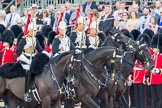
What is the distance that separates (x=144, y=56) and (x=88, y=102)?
6.17 feet

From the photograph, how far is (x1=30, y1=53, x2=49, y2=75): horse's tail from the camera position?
17.3m

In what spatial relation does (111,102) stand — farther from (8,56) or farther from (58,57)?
(8,56)

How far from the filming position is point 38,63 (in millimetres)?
17344

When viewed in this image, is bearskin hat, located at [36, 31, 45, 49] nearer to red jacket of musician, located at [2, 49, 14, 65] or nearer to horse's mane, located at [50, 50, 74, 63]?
red jacket of musician, located at [2, 49, 14, 65]

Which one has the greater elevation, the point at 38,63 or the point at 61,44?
the point at 61,44

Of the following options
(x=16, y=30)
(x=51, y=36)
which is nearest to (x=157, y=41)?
(x=51, y=36)

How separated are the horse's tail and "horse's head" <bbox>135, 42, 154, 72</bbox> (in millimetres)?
2212

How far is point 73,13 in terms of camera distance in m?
22.9

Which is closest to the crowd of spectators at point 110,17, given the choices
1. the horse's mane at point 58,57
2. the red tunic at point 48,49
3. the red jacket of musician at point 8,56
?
the red tunic at point 48,49

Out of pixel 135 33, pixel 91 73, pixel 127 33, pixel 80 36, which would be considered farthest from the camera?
pixel 135 33

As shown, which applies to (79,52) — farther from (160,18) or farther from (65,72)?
(160,18)

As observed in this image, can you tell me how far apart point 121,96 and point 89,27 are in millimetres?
1844

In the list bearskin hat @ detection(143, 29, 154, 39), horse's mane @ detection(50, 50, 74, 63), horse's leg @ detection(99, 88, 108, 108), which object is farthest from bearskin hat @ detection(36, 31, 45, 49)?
bearskin hat @ detection(143, 29, 154, 39)

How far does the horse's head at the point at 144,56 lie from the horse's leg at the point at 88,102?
1.64 meters
